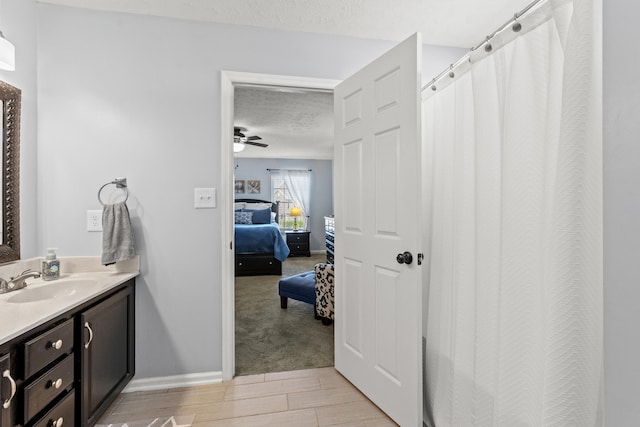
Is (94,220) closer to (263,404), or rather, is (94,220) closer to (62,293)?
(62,293)

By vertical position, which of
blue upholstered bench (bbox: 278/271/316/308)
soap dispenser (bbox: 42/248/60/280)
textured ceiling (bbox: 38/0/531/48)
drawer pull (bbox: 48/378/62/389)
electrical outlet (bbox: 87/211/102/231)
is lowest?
blue upholstered bench (bbox: 278/271/316/308)

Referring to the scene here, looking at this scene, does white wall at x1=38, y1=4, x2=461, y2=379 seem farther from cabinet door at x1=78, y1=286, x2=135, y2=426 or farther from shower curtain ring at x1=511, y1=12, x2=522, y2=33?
shower curtain ring at x1=511, y1=12, x2=522, y2=33

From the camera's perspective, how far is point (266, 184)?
7.53 meters

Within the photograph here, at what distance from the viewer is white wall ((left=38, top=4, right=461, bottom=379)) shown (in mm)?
1897

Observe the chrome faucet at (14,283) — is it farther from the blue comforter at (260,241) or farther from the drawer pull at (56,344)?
the blue comforter at (260,241)

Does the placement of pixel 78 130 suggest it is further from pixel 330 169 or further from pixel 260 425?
pixel 330 169

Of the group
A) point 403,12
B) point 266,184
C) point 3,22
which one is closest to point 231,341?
point 3,22

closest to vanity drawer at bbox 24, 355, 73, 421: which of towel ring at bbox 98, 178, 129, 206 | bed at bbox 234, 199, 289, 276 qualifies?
towel ring at bbox 98, 178, 129, 206

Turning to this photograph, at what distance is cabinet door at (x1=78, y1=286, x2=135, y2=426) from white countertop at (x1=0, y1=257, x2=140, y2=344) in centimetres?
9

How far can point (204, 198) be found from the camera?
2031 millimetres

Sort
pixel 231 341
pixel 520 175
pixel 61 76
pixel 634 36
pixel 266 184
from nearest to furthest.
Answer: pixel 634 36 < pixel 520 175 < pixel 61 76 < pixel 231 341 < pixel 266 184

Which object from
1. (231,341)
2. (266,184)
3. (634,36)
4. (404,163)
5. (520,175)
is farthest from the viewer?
(266,184)

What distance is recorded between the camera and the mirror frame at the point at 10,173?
1.63 meters

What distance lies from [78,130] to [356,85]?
182cm
